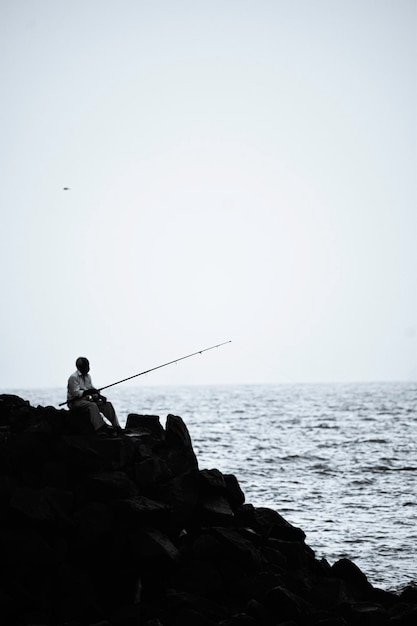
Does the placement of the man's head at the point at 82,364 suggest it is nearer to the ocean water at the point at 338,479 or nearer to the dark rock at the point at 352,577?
the dark rock at the point at 352,577

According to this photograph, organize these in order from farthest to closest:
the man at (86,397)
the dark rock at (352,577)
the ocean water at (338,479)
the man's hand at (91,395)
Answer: the ocean water at (338,479) < the man's hand at (91,395) < the dark rock at (352,577) < the man at (86,397)

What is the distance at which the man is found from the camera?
11570mm

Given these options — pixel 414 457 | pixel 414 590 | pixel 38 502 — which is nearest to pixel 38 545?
pixel 38 502

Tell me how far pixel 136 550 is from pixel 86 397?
309cm

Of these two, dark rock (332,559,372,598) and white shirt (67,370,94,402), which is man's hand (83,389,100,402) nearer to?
white shirt (67,370,94,402)

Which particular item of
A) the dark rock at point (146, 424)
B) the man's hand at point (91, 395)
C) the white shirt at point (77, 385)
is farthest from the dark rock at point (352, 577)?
the white shirt at point (77, 385)

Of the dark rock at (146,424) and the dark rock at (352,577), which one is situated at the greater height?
the dark rock at (146,424)

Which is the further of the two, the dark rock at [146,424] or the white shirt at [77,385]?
the dark rock at [146,424]

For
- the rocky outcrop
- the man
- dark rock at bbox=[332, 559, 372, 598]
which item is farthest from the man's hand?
dark rock at bbox=[332, 559, 372, 598]

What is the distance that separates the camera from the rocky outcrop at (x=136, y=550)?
920 cm

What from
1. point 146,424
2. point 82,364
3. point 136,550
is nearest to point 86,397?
point 82,364

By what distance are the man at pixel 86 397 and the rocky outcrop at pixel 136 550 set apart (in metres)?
0.45

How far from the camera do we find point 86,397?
11992 millimetres

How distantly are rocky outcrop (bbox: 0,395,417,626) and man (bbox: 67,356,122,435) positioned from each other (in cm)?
45
